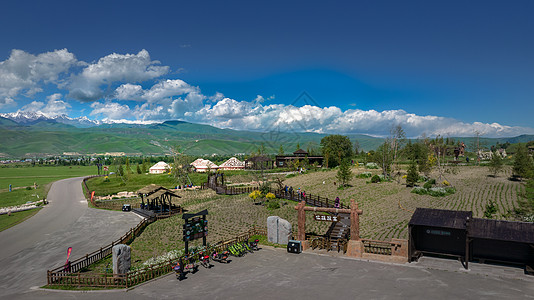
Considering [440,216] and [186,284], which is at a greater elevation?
[440,216]

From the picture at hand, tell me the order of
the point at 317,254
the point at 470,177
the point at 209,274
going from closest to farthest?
the point at 209,274 < the point at 317,254 < the point at 470,177

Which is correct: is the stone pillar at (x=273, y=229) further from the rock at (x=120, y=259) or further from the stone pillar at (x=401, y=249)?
the rock at (x=120, y=259)

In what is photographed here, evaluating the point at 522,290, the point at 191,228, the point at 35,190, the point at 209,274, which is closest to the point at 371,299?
the point at 522,290

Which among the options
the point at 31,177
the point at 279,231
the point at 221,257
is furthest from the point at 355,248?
the point at 31,177

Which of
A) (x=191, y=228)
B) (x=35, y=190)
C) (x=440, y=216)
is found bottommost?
(x=35, y=190)

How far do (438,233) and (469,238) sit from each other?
1.48 m

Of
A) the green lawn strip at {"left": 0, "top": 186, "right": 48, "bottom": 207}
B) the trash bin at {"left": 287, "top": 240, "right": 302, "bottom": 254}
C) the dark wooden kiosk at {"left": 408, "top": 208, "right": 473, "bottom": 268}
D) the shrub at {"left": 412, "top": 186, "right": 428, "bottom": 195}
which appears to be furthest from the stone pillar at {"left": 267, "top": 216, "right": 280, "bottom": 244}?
the green lawn strip at {"left": 0, "top": 186, "right": 48, "bottom": 207}

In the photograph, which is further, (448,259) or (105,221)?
(105,221)

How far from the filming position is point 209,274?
16922 millimetres

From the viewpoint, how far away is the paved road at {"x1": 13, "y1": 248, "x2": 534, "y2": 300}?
44.3 ft

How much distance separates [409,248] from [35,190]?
8097 centimetres

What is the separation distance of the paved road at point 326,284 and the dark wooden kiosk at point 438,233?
35.5 inches

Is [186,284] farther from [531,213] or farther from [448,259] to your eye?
[531,213]

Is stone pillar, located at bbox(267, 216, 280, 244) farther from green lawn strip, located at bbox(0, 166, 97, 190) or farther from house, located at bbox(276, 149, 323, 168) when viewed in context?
green lawn strip, located at bbox(0, 166, 97, 190)
